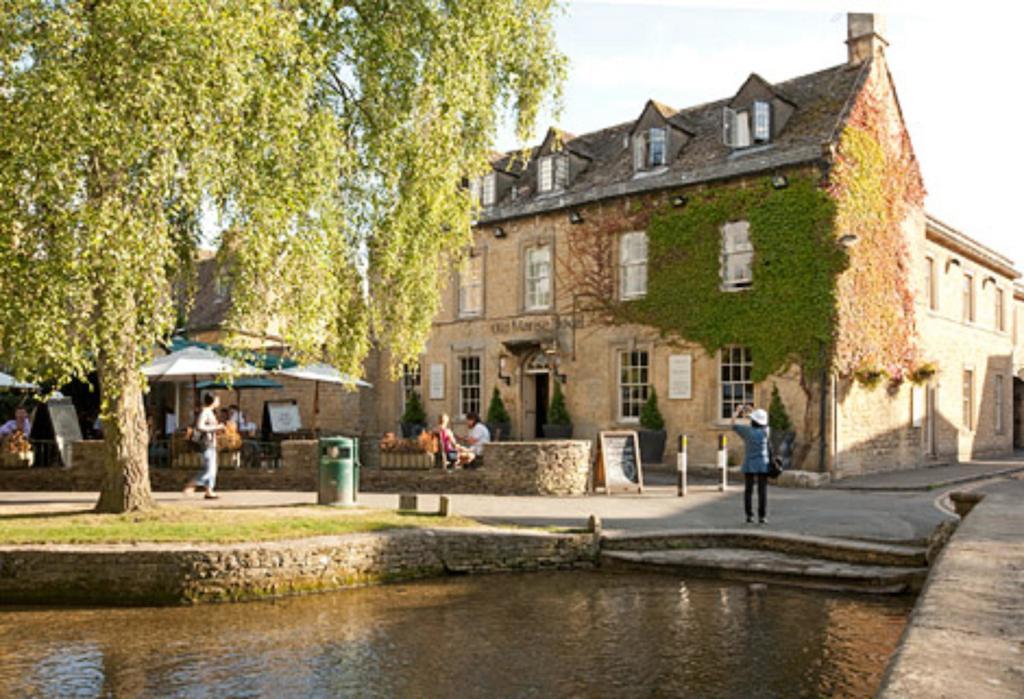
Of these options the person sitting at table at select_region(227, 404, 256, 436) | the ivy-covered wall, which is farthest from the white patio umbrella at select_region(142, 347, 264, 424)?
the ivy-covered wall

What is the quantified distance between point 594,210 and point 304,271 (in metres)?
13.2

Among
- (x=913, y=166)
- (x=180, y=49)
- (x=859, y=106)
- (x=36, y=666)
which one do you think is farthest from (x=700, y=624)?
(x=913, y=166)

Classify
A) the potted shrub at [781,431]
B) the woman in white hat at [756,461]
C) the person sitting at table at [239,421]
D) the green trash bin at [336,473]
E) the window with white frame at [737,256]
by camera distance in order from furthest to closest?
the window with white frame at [737,256], the person sitting at table at [239,421], the potted shrub at [781,431], the green trash bin at [336,473], the woman in white hat at [756,461]

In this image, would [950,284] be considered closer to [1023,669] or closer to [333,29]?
[333,29]

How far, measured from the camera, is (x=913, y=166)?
895 inches

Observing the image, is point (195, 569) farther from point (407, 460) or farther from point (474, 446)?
point (474, 446)

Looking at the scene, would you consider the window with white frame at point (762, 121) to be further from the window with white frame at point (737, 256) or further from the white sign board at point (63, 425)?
the white sign board at point (63, 425)

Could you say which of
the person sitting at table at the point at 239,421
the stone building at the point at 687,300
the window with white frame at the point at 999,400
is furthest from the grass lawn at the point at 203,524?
the window with white frame at the point at 999,400

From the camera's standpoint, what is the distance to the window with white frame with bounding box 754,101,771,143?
20.8 metres

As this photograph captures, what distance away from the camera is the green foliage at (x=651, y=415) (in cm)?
2166

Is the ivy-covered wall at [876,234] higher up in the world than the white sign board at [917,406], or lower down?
higher up

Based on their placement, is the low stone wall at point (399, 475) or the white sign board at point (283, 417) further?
the white sign board at point (283, 417)

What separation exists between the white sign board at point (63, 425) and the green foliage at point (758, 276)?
41.0ft

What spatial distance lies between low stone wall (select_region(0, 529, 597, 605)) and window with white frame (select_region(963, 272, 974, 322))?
21675 mm
